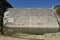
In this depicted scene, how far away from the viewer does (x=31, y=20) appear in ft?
116

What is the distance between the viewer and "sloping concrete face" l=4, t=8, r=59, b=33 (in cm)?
3388

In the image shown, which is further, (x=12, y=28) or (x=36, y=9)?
(x=36, y=9)

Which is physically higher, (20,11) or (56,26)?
(20,11)

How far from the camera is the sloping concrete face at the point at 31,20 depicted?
1334 inches

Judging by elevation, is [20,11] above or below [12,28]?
above

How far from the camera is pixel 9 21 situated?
3512cm

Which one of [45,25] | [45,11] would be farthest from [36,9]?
[45,25]

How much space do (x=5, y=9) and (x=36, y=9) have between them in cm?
589

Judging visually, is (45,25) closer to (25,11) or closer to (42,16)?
(42,16)

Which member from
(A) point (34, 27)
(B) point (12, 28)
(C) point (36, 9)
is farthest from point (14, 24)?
(C) point (36, 9)

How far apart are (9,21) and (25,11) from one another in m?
4.44

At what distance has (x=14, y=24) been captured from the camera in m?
34.6

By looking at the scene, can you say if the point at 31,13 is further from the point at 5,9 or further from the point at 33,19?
the point at 5,9

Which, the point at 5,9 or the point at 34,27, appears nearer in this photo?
the point at 34,27
